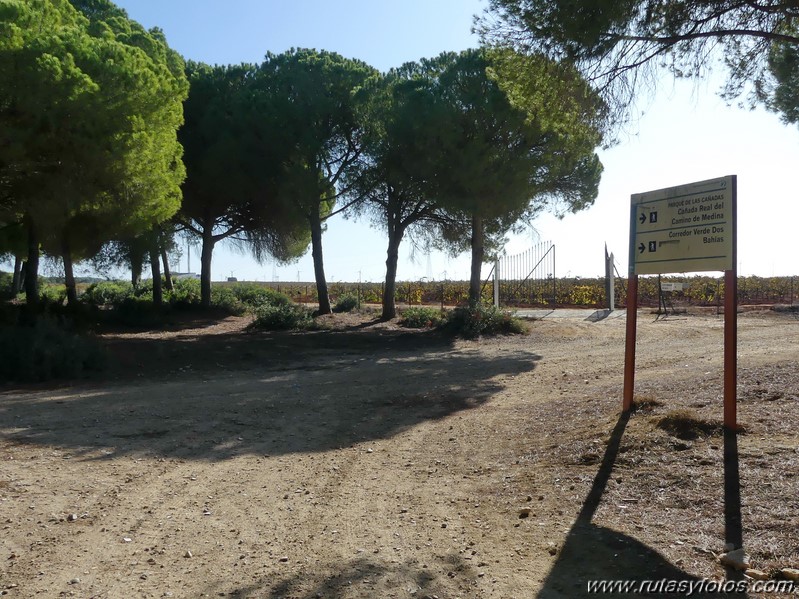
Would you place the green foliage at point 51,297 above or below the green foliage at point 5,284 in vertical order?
below

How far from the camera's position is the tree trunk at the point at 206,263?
2888cm

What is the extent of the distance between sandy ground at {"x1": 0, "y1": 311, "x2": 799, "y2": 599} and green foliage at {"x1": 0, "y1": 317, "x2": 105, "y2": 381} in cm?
125

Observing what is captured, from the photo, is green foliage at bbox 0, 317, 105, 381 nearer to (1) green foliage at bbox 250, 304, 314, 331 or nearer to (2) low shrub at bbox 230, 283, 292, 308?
(1) green foliage at bbox 250, 304, 314, 331

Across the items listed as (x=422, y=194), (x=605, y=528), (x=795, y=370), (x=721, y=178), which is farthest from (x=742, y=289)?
(x=605, y=528)

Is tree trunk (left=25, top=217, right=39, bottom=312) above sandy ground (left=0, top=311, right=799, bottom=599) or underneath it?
above

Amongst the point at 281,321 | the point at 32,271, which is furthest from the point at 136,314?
the point at 32,271

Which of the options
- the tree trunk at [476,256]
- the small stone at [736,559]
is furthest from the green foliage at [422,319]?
the small stone at [736,559]

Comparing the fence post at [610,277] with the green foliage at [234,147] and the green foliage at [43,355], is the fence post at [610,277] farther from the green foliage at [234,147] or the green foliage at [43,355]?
the green foliage at [43,355]

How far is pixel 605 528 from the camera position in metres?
5.04

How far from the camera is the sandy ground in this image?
4.44 meters

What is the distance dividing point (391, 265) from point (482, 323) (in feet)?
19.8

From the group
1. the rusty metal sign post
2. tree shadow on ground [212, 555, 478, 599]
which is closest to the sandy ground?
tree shadow on ground [212, 555, 478, 599]

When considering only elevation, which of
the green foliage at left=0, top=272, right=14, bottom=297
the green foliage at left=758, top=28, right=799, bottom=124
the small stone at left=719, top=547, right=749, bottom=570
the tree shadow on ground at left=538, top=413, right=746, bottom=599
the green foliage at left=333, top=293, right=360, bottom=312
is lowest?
the tree shadow on ground at left=538, top=413, right=746, bottom=599

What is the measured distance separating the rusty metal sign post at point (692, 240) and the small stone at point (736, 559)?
2516 millimetres
